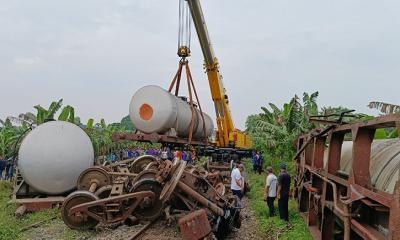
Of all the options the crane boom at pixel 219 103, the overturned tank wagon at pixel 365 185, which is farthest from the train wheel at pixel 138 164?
the crane boom at pixel 219 103

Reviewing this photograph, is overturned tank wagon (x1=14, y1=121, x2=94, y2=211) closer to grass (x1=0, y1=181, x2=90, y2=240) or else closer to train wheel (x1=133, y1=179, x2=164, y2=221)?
grass (x1=0, y1=181, x2=90, y2=240)

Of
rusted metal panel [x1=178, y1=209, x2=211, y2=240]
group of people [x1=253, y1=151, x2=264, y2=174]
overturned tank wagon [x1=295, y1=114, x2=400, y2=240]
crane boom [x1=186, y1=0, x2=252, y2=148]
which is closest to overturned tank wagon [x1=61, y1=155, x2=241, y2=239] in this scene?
rusted metal panel [x1=178, y1=209, x2=211, y2=240]

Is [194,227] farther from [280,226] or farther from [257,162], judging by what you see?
[257,162]

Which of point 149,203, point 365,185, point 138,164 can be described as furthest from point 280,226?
point 138,164

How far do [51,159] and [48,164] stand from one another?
0.14 meters

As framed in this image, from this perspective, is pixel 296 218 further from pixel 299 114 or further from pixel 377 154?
pixel 299 114

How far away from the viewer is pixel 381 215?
353 cm

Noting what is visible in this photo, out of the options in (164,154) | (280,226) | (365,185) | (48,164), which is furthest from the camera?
(164,154)

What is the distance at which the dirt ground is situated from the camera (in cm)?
679

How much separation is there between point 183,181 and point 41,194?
4991 millimetres

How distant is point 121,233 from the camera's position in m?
6.96

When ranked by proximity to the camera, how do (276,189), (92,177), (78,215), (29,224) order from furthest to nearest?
(92,177)
(276,189)
(29,224)
(78,215)

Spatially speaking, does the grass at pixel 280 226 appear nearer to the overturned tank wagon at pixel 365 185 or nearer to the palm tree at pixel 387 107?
the overturned tank wagon at pixel 365 185

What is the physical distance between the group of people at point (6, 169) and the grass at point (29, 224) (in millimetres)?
6299
